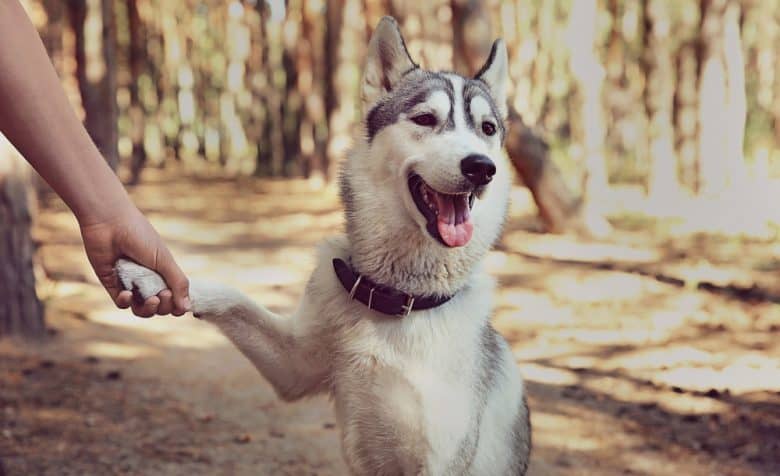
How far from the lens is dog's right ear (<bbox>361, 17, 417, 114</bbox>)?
12.3 ft

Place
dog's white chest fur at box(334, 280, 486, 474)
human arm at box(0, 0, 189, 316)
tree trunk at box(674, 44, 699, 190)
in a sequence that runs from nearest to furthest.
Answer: human arm at box(0, 0, 189, 316) < dog's white chest fur at box(334, 280, 486, 474) < tree trunk at box(674, 44, 699, 190)

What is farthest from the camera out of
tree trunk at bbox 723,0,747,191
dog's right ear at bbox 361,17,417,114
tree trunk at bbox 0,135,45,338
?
tree trunk at bbox 723,0,747,191

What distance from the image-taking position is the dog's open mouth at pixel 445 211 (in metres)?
3.26

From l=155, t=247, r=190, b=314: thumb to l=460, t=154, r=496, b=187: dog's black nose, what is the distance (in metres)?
1.08

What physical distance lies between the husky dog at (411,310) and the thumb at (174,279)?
0.65 metres

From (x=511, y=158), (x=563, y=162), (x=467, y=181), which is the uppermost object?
(x=467, y=181)

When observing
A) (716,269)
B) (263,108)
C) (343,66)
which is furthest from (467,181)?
(263,108)

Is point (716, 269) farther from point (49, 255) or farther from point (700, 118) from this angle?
point (49, 255)

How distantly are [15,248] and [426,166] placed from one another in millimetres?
4266

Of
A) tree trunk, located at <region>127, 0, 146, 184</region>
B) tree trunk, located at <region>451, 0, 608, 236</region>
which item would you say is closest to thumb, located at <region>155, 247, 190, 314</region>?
tree trunk, located at <region>451, 0, 608, 236</region>

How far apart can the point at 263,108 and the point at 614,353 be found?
71.6ft

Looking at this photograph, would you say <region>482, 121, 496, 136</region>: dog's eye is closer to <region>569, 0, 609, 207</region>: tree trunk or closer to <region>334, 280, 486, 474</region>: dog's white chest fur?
<region>334, 280, 486, 474</region>: dog's white chest fur

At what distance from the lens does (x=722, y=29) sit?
13.6 metres

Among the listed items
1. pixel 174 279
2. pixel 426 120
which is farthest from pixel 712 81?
pixel 174 279
